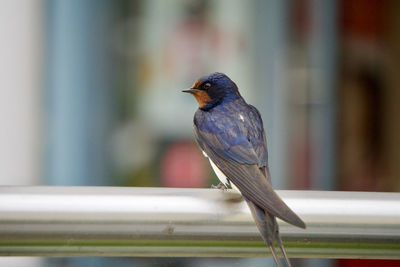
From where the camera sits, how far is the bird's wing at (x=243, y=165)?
31.4 inches

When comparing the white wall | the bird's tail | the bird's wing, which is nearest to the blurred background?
the white wall

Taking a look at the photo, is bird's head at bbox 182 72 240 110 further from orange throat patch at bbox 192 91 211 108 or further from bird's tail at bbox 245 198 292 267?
bird's tail at bbox 245 198 292 267

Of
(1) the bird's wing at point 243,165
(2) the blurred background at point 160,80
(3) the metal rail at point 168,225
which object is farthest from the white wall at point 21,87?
(3) the metal rail at point 168,225

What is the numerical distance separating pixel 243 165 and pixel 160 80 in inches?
81.6

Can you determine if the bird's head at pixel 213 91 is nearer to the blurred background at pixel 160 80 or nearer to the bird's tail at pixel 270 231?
the bird's tail at pixel 270 231

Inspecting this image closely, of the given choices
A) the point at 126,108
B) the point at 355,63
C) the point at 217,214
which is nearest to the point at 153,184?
the point at 126,108

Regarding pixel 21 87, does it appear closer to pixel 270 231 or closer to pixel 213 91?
pixel 213 91

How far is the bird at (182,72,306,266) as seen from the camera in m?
0.78

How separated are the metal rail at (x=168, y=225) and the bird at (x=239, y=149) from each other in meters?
0.02

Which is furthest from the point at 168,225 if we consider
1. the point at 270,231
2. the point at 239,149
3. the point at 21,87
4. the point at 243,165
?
the point at 21,87

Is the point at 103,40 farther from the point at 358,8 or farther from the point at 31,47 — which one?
the point at 358,8

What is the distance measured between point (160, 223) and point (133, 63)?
256 centimetres

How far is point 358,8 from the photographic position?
3336 mm

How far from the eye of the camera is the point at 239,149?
1348 mm
